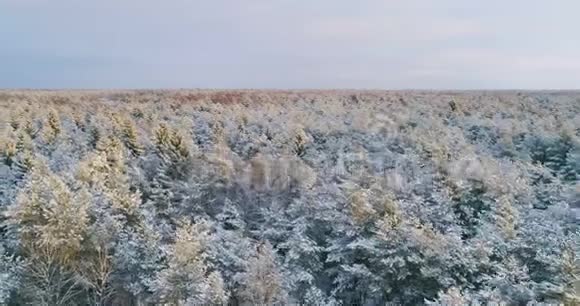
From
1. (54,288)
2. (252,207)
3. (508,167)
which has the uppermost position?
(508,167)

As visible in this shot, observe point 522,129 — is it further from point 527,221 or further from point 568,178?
point 527,221

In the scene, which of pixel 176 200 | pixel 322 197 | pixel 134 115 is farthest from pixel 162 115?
pixel 322 197

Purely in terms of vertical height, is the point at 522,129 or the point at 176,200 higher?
the point at 522,129

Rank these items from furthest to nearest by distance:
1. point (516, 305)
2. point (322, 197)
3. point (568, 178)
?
point (568, 178) → point (322, 197) → point (516, 305)

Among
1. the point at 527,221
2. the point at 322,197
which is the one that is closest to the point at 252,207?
the point at 322,197

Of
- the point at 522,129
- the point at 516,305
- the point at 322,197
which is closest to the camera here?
the point at 516,305

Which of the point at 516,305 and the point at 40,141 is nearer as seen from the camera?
the point at 516,305
